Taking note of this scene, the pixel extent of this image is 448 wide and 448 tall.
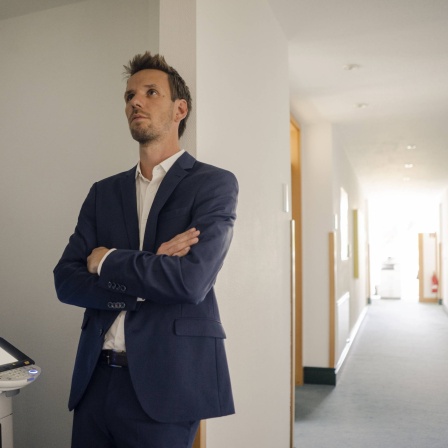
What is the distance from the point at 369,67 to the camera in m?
4.18

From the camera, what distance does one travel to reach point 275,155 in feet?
10.7

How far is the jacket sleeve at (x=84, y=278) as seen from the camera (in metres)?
1.53

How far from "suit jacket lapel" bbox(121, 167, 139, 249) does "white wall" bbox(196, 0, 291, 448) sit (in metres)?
0.40

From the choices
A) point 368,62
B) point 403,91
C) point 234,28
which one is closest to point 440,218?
point 403,91

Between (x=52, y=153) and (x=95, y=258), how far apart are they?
1550 mm

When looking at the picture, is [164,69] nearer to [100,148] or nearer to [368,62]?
[100,148]

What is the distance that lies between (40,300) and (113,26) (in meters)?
1.52

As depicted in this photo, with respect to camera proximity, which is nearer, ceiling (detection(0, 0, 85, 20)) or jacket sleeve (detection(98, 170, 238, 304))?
jacket sleeve (detection(98, 170, 238, 304))

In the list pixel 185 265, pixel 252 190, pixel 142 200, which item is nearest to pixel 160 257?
pixel 185 265

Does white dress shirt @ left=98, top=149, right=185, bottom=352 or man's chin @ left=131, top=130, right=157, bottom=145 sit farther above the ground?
man's chin @ left=131, top=130, right=157, bottom=145

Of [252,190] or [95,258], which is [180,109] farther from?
[252,190]

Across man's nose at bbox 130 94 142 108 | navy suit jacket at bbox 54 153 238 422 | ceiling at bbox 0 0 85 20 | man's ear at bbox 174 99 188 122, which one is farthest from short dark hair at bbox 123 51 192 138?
ceiling at bbox 0 0 85 20

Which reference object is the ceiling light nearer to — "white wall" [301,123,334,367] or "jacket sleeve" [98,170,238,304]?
"white wall" [301,123,334,367]

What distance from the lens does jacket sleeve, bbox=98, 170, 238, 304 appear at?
56.8 inches
